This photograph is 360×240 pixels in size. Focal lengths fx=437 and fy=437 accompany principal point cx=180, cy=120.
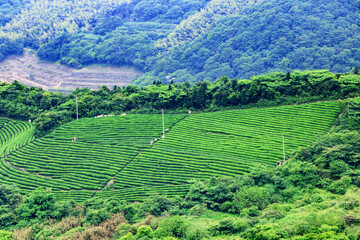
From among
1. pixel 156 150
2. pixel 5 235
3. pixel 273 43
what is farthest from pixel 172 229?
pixel 273 43

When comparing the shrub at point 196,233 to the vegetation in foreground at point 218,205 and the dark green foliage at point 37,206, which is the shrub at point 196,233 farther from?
the dark green foliage at point 37,206

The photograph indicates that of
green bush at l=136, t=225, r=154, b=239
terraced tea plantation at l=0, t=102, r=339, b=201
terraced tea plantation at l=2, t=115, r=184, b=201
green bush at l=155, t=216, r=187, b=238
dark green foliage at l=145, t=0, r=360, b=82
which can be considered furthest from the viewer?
dark green foliage at l=145, t=0, r=360, b=82

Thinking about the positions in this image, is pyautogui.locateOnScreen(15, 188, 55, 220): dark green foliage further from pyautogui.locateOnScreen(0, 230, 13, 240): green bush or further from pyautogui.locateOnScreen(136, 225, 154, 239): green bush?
pyautogui.locateOnScreen(136, 225, 154, 239): green bush

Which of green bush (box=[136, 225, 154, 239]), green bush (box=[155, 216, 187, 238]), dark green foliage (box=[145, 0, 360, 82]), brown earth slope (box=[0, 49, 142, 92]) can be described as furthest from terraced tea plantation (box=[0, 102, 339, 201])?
brown earth slope (box=[0, 49, 142, 92])

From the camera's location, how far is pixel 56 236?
133 feet

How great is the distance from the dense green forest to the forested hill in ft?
181

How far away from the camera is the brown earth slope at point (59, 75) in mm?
114562

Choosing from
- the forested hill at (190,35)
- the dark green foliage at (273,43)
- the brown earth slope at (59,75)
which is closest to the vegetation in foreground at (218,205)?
the dark green foliage at (273,43)

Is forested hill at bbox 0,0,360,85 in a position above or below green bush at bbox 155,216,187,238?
above

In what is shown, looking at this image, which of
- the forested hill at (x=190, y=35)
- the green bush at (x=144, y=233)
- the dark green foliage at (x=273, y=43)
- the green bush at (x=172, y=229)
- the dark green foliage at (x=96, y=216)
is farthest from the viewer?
the forested hill at (x=190, y=35)

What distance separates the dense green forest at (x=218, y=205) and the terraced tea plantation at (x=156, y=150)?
288 cm

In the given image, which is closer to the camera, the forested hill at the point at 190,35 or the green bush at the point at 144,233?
the green bush at the point at 144,233

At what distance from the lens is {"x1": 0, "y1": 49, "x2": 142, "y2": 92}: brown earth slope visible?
376 ft

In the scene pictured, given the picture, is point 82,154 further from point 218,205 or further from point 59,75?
point 59,75
